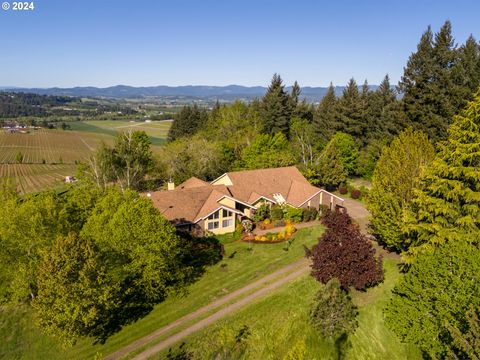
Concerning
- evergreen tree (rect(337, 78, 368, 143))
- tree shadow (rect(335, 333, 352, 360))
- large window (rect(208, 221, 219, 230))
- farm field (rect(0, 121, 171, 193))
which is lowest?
farm field (rect(0, 121, 171, 193))

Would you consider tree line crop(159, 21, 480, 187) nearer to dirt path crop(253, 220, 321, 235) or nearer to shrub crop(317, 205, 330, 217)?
shrub crop(317, 205, 330, 217)

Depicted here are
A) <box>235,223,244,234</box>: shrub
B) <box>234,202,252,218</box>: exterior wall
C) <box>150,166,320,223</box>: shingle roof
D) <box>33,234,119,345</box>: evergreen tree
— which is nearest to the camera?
<box>33,234,119,345</box>: evergreen tree

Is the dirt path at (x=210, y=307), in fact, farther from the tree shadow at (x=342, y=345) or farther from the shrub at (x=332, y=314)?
the tree shadow at (x=342, y=345)

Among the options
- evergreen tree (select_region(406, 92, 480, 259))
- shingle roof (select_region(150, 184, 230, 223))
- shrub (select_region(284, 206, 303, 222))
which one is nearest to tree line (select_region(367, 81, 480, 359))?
evergreen tree (select_region(406, 92, 480, 259))

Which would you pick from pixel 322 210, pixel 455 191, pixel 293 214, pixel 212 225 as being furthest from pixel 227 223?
pixel 455 191

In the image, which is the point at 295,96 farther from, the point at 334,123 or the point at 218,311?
the point at 218,311

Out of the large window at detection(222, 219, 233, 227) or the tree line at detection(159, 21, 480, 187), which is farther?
the tree line at detection(159, 21, 480, 187)
